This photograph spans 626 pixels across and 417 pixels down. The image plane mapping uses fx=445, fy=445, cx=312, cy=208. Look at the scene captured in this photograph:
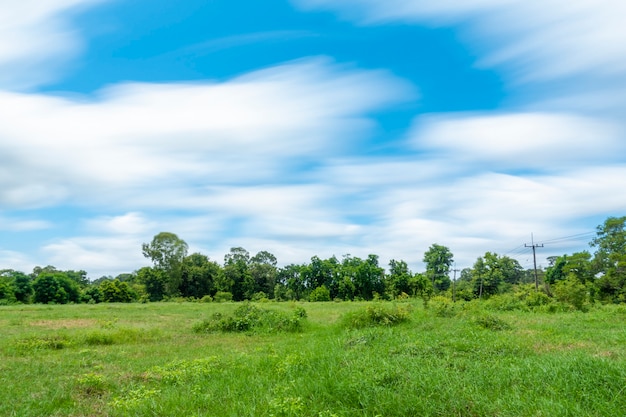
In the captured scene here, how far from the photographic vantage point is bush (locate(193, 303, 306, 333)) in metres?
19.0

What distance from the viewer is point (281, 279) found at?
71.5 m

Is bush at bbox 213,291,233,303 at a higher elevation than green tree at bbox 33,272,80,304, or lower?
lower

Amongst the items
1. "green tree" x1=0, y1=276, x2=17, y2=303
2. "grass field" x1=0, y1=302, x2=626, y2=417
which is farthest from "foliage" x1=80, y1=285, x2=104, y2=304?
"grass field" x1=0, y1=302, x2=626, y2=417

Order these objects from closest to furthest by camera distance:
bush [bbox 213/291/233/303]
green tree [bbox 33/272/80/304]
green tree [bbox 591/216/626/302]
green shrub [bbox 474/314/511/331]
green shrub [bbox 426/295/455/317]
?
green shrub [bbox 474/314/511/331]
green shrub [bbox 426/295/455/317]
green tree [bbox 591/216/626/302]
green tree [bbox 33/272/80/304]
bush [bbox 213/291/233/303]

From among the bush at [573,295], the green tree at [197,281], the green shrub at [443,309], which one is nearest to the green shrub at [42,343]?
the green shrub at [443,309]

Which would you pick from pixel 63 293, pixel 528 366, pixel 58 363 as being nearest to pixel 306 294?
pixel 63 293

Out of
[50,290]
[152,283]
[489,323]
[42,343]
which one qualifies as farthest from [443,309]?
[152,283]

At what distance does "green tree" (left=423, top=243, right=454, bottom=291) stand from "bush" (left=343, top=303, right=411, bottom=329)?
177ft

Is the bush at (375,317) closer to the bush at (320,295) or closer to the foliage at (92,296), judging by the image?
the bush at (320,295)

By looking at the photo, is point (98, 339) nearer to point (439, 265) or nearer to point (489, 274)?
point (489, 274)

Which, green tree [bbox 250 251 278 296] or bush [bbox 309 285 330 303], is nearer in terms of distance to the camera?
bush [bbox 309 285 330 303]

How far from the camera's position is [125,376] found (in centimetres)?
974

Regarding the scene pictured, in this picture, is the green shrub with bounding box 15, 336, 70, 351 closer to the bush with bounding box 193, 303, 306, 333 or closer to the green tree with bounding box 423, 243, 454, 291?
the bush with bounding box 193, 303, 306, 333

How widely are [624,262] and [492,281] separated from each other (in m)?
18.9
